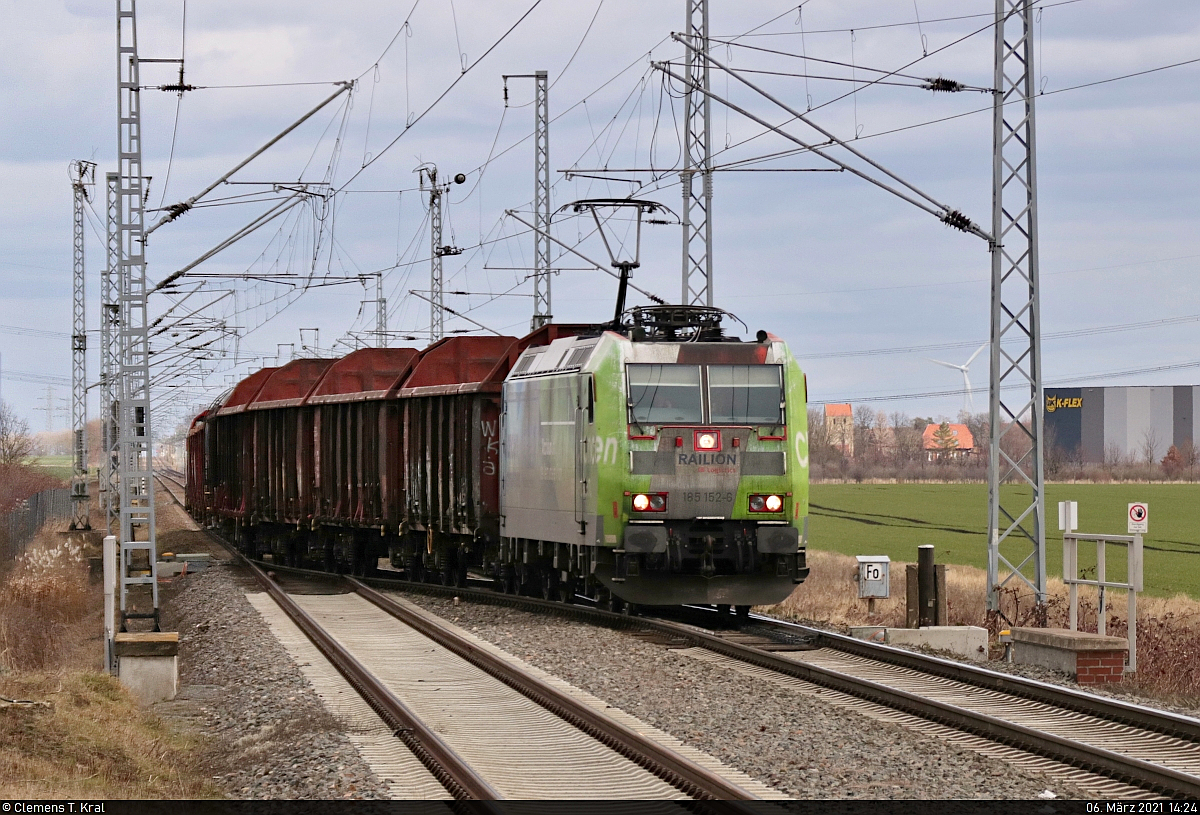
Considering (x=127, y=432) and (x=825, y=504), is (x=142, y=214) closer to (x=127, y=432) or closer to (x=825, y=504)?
(x=127, y=432)

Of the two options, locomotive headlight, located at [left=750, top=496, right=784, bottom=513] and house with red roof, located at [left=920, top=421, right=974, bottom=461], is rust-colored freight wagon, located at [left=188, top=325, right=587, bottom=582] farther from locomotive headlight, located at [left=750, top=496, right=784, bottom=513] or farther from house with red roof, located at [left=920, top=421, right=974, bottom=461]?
house with red roof, located at [left=920, top=421, right=974, bottom=461]

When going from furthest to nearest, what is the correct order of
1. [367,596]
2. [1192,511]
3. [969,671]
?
1. [1192,511]
2. [367,596]
3. [969,671]

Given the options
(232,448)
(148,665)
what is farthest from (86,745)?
(232,448)

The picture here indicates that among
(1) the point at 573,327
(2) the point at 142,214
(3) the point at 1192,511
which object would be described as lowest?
(3) the point at 1192,511

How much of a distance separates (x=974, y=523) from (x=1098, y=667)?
46843mm

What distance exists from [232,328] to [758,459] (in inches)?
1547

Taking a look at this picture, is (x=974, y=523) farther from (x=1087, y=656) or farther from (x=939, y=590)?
(x=1087, y=656)

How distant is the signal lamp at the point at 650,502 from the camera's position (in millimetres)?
16750

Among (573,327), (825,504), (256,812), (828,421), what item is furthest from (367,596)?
(828,421)

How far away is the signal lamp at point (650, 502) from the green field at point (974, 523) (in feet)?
61.1

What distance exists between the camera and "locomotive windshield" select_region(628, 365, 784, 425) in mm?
17047

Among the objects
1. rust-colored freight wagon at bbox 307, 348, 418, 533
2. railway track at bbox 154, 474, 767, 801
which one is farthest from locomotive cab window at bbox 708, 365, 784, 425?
rust-colored freight wagon at bbox 307, 348, 418, 533

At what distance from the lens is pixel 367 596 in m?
23.3

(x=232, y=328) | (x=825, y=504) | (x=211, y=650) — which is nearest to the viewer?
(x=211, y=650)
